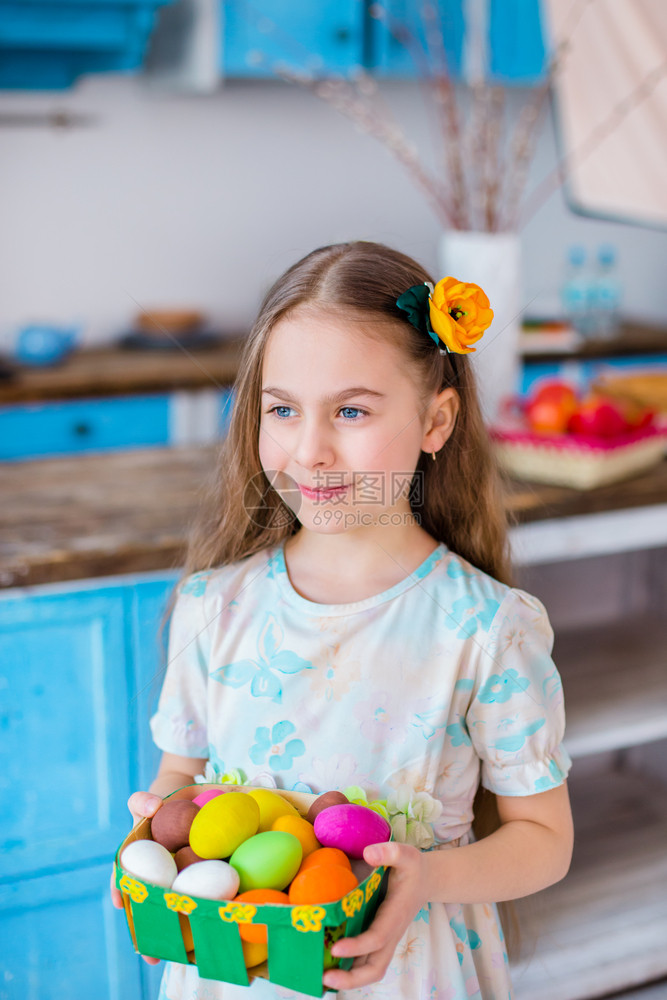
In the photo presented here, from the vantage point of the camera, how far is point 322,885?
2.28ft

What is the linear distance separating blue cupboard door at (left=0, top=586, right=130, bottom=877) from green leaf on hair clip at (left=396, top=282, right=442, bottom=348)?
0.56 m

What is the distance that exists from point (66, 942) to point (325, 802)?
2.07ft

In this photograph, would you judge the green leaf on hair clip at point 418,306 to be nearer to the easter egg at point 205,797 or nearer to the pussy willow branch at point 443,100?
the easter egg at point 205,797

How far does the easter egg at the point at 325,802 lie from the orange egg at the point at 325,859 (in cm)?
6

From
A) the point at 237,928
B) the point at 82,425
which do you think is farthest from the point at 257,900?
the point at 82,425

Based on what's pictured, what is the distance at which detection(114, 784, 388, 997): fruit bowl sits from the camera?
0.67 meters

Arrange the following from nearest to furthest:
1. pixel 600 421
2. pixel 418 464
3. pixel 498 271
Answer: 1. pixel 418 464
2. pixel 600 421
3. pixel 498 271

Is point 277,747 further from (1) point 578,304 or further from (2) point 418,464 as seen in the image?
(1) point 578,304

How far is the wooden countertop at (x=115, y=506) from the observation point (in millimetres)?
1150

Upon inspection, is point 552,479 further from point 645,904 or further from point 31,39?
point 31,39

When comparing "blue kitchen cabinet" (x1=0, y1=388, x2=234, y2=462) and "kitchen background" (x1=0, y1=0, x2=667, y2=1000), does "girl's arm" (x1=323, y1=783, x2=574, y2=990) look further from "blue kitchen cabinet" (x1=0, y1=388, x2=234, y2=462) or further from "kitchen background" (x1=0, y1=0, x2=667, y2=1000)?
"blue kitchen cabinet" (x1=0, y1=388, x2=234, y2=462)

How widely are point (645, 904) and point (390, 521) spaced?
992 millimetres

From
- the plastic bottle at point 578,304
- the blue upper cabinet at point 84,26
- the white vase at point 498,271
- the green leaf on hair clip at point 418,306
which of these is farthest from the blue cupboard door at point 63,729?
the plastic bottle at point 578,304

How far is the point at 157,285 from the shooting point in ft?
10.3
